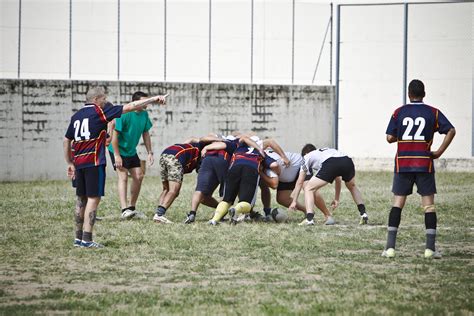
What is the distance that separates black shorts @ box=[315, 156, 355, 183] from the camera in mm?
14406

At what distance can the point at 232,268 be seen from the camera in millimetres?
10008

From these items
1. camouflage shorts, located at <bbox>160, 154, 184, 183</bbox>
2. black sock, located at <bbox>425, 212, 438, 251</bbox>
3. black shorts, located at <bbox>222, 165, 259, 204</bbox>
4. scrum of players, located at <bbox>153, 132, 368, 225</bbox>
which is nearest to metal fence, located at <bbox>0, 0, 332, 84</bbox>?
camouflage shorts, located at <bbox>160, 154, 184, 183</bbox>

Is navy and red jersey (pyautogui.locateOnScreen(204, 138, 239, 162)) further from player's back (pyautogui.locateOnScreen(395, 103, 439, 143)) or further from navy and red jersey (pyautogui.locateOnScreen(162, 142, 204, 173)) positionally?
player's back (pyautogui.locateOnScreen(395, 103, 439, 143))

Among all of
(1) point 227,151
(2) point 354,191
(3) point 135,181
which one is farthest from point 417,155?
(3) point 135,181

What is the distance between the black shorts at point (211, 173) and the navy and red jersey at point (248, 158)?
11.0 inches

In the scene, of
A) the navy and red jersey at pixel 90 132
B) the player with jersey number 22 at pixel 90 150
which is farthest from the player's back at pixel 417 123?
the navy and red jersey at pixel 90 132

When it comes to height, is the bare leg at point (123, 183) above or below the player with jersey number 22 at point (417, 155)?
below

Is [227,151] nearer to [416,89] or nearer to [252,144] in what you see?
[252,144]

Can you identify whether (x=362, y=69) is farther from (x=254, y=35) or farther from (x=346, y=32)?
(x=254, y=35)

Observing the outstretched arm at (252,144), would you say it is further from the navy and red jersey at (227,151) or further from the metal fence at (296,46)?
the metal fence at (296,46)

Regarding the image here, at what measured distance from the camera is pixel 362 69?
30.5m

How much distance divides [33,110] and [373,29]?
1049cm

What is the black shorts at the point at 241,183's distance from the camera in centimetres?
1431

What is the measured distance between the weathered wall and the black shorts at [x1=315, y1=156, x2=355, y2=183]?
44.0 feet
